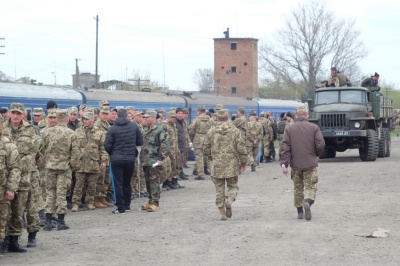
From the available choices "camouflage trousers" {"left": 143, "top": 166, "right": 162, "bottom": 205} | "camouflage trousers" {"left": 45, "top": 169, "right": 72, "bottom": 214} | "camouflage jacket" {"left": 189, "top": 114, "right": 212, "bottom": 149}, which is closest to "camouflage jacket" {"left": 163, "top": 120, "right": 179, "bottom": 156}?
"camouflage jacket" {"left": 189, "top": 114, "right": 212, "bottom": 149}

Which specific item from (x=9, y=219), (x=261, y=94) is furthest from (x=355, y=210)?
(x=261, y=94)

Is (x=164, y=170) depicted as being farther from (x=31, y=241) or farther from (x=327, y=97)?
(x=327, y=97)

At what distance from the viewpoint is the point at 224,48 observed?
102m

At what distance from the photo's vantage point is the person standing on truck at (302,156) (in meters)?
14.0

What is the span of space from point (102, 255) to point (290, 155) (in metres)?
4.52

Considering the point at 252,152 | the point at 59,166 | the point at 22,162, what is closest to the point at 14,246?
the point at 22,162

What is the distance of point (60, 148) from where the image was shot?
528 inches

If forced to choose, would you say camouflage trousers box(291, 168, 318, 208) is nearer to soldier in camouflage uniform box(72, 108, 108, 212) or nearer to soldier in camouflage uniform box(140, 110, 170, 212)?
soldier in camouflage uniform box(140, 110, 170, 212)

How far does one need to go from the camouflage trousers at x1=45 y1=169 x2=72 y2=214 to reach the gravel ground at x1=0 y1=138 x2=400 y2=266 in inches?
14.8

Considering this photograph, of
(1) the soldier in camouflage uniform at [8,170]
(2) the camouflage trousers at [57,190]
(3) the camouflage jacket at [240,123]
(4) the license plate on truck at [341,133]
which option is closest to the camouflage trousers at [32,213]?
(1) the soldier in camouflage uniform at [8,170]

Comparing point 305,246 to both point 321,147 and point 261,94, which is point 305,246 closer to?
→ point 321,147

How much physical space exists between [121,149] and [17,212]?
14.6 feet

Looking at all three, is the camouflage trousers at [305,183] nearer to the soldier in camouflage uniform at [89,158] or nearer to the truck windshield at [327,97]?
the soldier in camouflage uniform at [89,158]

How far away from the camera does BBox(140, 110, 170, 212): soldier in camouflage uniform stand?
615 inches
